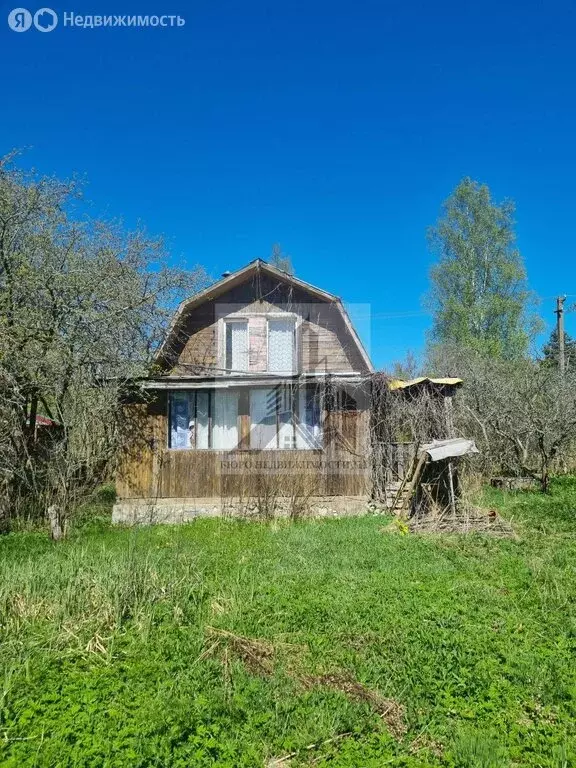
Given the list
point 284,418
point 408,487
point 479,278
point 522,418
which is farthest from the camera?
point 479,278

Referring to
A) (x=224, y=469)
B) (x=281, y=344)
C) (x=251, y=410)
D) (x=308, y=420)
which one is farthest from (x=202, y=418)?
(x=281, y=344)

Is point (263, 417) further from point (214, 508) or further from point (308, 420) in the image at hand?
point (214, 508)

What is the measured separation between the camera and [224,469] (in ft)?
42.1

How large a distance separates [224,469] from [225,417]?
1.38 m

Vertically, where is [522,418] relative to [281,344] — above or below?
below

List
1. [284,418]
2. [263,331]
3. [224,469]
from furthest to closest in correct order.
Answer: [263,331] < [284,418] < [224,469]

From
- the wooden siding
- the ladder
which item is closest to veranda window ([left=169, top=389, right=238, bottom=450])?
the wooden siding

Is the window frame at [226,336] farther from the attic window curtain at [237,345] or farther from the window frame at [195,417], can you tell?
the window frame at [195,417]

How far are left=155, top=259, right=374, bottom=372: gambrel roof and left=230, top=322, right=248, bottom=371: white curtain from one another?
1019 mm

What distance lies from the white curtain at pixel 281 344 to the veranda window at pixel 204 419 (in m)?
1.45

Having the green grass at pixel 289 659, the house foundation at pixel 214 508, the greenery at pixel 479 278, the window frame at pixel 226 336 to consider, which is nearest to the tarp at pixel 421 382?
the house foundation at pixel 214 508

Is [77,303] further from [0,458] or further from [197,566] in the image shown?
[197,566]

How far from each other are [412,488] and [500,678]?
259 inches

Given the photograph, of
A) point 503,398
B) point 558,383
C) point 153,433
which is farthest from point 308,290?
point 558,383
